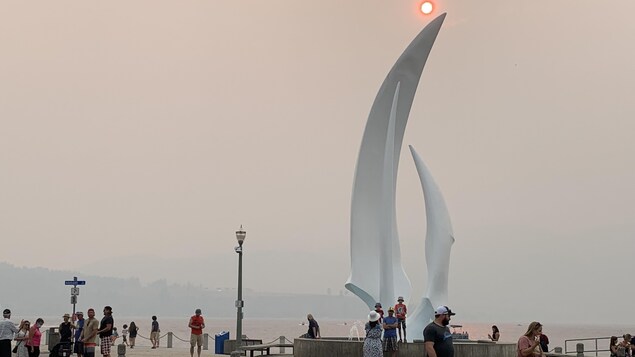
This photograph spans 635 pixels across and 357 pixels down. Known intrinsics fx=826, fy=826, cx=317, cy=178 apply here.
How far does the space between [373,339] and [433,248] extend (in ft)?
30.4

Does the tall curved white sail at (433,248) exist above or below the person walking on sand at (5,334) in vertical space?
above

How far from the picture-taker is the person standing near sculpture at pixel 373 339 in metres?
13.1

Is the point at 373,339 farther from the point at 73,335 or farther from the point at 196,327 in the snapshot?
the point at 73,335

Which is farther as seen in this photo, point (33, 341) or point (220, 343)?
point (220, 343)

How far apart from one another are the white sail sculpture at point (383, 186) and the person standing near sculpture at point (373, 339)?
326 inches

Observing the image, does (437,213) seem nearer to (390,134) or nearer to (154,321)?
(390,134)

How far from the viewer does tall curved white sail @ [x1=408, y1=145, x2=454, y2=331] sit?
2156 cm

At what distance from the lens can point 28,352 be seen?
56.5 feet

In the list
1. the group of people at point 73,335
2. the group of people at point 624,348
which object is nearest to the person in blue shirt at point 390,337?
the group of people at point 73,335

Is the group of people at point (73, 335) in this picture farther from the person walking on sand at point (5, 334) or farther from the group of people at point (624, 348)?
the group of people at point (624, 348)

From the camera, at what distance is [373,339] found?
13.2 m

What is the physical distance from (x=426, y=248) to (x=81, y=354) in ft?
32.5

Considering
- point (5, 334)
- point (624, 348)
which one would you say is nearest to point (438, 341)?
point (5, 334)

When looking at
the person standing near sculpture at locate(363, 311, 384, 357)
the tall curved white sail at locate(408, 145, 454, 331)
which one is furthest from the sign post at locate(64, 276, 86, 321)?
the person standing near sculpture at locate(363, 311, 384, 357)
